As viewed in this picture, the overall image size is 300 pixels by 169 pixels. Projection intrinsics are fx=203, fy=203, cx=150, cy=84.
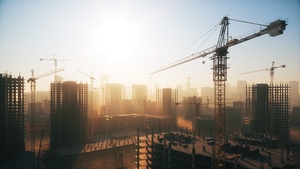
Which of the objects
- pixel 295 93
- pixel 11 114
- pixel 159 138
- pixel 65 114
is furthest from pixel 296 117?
pixel 11 114

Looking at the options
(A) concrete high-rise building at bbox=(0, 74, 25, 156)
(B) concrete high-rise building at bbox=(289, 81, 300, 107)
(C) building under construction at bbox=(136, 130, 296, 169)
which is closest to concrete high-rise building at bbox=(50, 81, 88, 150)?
(A) concrete high-rise building at bbox=(0, 74, 25, 156)

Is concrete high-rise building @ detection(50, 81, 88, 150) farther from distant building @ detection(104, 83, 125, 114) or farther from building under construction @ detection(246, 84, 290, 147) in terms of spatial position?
distant building @ detection(104, 83, 125, 114)

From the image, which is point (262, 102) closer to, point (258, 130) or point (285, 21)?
point (258, 130)

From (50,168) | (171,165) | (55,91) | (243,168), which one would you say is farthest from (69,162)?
(243,168)

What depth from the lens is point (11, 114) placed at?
41.1 m

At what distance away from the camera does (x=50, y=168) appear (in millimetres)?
40250

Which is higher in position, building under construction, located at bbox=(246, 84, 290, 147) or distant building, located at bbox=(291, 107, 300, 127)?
building under construction, located at bbox=(246, 84, 290, 147)

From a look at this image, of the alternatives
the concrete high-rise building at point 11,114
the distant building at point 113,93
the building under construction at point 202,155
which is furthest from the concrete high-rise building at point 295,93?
the concrete high-rise building at point 11,114

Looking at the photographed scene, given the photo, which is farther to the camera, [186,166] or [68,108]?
[68,108]

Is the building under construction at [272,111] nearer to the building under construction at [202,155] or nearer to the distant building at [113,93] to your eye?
the building under construction at [202,155]

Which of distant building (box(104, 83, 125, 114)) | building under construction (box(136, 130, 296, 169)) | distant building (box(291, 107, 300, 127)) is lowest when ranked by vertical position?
distant building (box(291, 107, 300, 127))

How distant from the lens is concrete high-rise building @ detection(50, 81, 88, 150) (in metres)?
50.2

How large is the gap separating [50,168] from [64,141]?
1060cm

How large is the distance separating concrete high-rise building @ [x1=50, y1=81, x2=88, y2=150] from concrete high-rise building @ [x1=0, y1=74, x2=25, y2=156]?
8244mm
